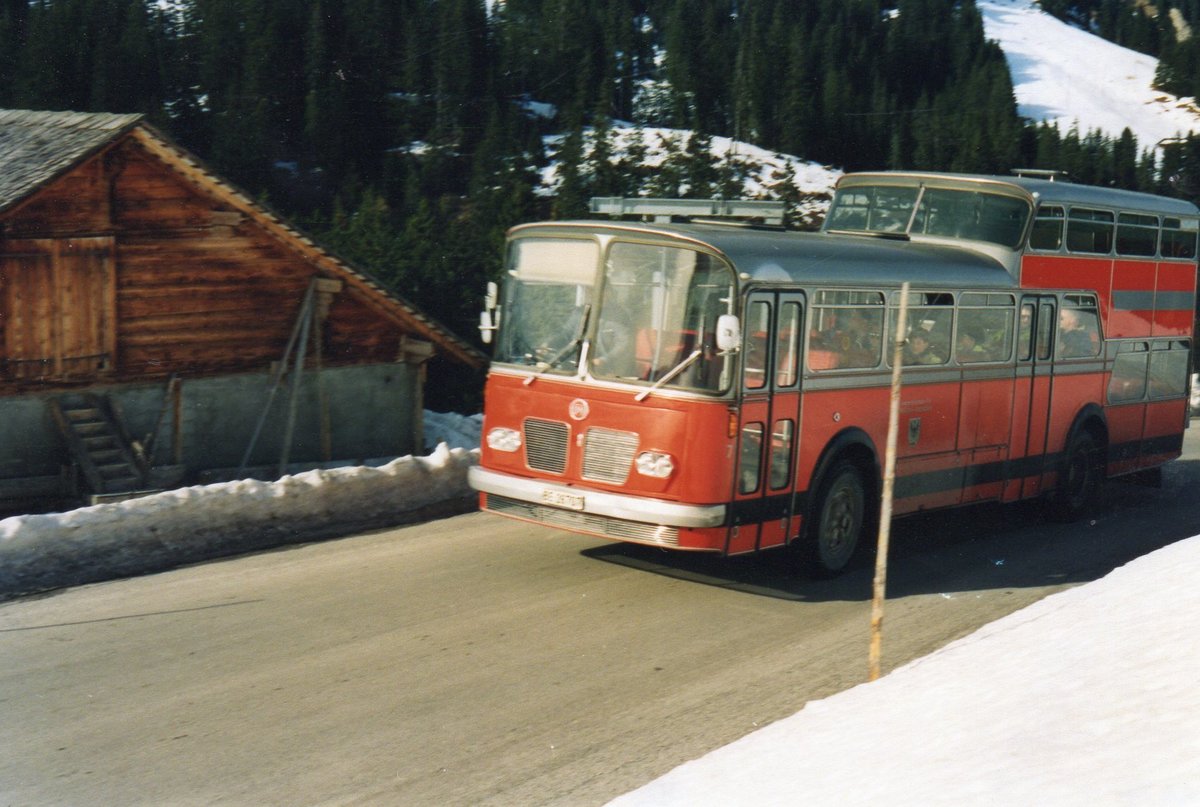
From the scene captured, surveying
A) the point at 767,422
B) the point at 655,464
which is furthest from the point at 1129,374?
the point at 655,464

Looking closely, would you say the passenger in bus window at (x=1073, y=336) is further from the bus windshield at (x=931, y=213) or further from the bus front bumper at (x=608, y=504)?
the bus front bumper at (x=608, y=504)

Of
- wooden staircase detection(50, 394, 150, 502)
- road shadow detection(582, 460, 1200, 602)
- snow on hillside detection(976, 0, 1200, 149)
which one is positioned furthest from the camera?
snow on hillside detection(976, 0, 1200, 149)

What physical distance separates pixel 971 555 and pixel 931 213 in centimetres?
375

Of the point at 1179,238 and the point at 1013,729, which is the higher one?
the point at 1179,238

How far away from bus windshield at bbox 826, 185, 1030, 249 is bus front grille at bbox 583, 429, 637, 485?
16.3ft

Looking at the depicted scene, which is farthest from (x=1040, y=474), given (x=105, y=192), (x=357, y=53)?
(x=357, y=53)

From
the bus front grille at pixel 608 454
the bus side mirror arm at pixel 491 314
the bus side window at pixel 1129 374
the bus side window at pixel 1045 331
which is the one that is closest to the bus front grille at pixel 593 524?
the bus front grille at pixel 608 454

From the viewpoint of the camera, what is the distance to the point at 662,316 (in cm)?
1019

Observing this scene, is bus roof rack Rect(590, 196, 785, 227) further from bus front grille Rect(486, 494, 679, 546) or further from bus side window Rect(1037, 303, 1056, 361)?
bus side window Rect(1037, 303, 1056, 361)

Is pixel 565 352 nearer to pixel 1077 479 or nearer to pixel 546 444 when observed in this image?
pixel 546 444

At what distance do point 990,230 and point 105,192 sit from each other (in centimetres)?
1225

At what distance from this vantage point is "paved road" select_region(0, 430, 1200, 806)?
21.5ft

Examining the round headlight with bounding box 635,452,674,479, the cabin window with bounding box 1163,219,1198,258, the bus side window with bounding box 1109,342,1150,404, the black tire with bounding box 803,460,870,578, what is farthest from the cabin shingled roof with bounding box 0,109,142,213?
the cabin window with bounding box 1163,219,1198,258

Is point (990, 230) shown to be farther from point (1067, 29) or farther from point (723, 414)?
point (1067, 29)
